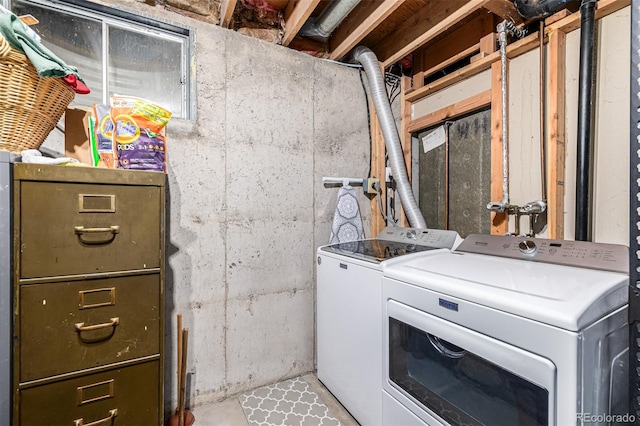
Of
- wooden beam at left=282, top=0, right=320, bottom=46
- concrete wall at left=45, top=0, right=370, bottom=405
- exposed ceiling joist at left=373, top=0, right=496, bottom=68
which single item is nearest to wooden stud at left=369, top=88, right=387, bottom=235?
concrete wall at left=45, top=0, right=370, bottom=405

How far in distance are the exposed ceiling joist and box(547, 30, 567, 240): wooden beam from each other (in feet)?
1.47

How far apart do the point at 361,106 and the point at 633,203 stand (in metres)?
2.03

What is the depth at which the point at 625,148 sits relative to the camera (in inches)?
55.5

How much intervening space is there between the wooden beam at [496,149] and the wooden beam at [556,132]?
257mm

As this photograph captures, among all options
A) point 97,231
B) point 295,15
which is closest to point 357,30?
point 295,15

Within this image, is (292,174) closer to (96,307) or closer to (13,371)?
(96,307)

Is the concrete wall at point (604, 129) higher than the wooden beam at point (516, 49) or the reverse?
the reverse

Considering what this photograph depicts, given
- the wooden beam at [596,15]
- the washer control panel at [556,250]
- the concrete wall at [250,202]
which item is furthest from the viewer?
the concrete wall at [250,202]

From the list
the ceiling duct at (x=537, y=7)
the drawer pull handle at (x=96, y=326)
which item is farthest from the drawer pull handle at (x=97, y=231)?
the ceiling duct at (x=537, y=7)

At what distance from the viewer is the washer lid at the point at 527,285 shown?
0.87 meters

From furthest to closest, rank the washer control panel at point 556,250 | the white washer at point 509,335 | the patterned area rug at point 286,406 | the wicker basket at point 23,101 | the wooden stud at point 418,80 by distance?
the wooden stud at point 418,80 → the patterned area rug at point 286,406 → the washer control panel at point 556,250 → the wicker basket at point 23,101 → the white washer at point 509,335

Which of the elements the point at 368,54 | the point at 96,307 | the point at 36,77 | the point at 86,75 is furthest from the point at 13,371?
the point at 368,54

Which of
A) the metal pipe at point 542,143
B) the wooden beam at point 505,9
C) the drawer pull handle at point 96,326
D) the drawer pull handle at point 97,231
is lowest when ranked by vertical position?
the drawer pull handle at point 96,326

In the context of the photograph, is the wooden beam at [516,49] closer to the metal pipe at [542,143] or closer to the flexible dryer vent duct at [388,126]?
the metal pipe at [542,143]
